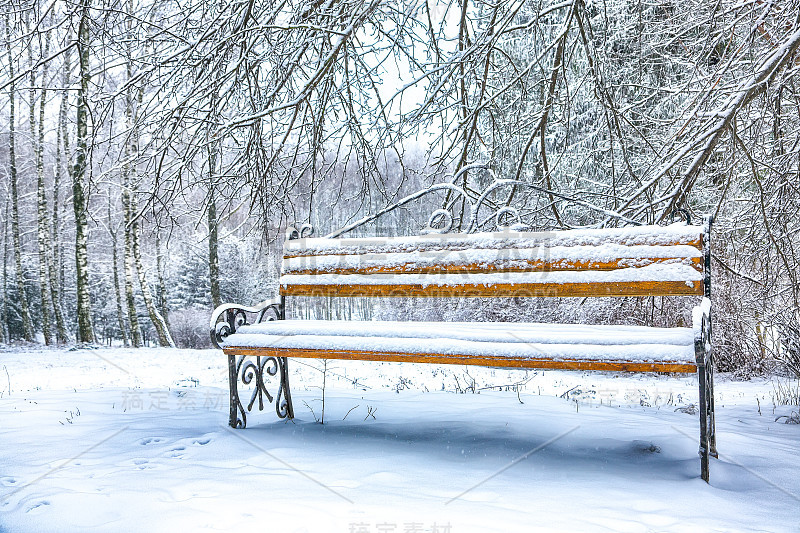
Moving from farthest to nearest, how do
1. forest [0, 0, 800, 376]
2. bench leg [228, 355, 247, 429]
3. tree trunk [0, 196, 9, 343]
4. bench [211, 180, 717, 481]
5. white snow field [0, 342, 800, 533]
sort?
tree trunk [0, 196, 9, 343], forest [0, 0, 800, 376], bench leg [228, 355, 247, 429], bench [211, 180, 717, 481], white snow field [0, 342, 800, 533]

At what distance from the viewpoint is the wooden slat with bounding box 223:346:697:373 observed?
227 cm

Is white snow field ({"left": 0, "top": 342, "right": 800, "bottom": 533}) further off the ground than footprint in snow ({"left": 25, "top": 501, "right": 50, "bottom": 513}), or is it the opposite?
footprint in snow ({"left": 25, "top": 501, "right": 50, "bottom": 513})

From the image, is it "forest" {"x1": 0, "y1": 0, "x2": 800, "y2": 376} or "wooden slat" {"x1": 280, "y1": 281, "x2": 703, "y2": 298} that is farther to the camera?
"forest" {"x1": 0, "y1": 0, "x2": 800, "y2": 376}

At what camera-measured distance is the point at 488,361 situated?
2.55 meters

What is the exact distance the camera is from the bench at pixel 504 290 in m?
2.42

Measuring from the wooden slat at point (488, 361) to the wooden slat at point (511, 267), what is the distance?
22.4 inches

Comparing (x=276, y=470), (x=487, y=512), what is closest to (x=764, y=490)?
(x=487, y=512)

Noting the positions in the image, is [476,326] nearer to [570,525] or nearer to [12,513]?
[570,525]

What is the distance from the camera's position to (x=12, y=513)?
2047 millimetres

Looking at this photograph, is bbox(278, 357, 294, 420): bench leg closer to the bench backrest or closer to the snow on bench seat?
the snow on bench seat

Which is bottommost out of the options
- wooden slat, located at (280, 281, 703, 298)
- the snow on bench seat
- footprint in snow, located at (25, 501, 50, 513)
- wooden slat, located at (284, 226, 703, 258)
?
footprint in snow, located at (25, 501, 50, 513)

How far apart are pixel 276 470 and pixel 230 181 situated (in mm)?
2169

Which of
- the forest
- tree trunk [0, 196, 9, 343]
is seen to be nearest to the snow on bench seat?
the forest

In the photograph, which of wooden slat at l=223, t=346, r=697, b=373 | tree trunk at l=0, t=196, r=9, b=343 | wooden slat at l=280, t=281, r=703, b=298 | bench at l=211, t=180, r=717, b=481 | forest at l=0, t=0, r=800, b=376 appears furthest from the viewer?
tree trunk at l=0, t=196, r=9, b=343
